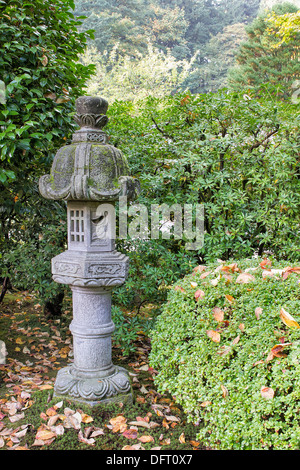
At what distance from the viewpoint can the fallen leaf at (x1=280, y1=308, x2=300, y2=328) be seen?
1.95m

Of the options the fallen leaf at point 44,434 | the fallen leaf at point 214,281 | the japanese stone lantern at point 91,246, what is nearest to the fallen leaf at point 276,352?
the fallen leaf at point 214,281

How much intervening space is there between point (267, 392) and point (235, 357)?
34cm

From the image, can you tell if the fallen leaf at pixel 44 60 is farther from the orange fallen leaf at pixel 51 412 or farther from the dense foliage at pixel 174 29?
the dense foliage at pixel 174 29

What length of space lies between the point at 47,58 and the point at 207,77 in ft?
79.0

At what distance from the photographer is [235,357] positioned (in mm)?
2172

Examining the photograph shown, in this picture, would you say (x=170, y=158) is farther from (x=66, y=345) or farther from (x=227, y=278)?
(x=66, y=345)

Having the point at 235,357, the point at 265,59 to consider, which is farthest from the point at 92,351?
the point at 265,59

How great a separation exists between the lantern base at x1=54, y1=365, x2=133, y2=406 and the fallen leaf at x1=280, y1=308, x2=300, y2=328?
1.44 metres

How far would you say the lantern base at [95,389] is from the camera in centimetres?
277

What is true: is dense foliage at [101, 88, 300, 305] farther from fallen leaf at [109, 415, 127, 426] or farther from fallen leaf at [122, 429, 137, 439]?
fallen leaf at [122, 429, 137, 439]

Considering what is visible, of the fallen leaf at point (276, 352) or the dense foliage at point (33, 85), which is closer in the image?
the fallen leaf at point (276, 352)

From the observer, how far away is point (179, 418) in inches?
109

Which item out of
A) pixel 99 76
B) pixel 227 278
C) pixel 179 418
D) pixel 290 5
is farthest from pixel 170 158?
pixel 290 5

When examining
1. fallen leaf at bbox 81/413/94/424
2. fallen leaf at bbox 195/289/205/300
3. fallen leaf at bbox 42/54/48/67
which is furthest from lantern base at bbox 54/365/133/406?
fallen leaf at bbox 42/54/48/67
